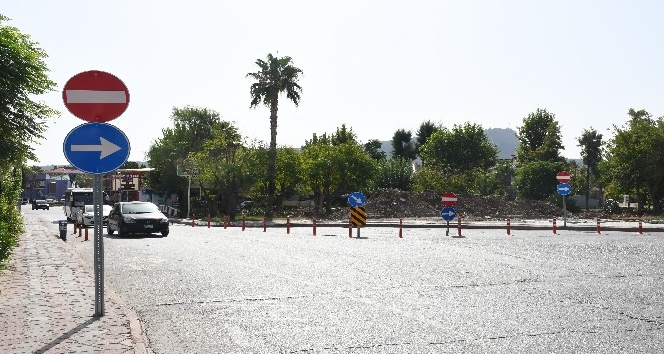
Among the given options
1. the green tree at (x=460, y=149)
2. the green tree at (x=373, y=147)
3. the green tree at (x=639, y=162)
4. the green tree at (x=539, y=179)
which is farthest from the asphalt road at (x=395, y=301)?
the green tree at (x=373, y=147)

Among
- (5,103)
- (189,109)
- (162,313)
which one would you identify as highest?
(189,109)

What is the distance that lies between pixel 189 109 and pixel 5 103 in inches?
3763

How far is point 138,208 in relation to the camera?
30375mm

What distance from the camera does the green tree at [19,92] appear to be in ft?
29.1

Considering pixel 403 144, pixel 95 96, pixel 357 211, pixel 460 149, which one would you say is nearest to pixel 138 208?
pixel 357 211

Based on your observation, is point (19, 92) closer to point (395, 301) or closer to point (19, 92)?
point (19, 92)

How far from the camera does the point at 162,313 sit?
9.29 metres

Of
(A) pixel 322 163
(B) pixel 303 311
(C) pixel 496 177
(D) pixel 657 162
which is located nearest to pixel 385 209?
(A) pixel 322 163

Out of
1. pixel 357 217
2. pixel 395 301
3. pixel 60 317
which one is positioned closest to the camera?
pixel 60 317

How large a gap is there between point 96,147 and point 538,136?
337ft

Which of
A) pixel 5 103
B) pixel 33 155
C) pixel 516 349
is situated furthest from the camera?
pixel 33 155

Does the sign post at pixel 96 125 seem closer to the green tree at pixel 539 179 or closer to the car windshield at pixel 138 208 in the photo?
the car windshield at pixel 138 208

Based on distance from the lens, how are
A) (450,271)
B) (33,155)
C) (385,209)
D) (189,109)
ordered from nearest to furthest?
(33,155), (450,271), (385,209), (189,109)

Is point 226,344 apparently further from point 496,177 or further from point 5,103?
point 496,177
